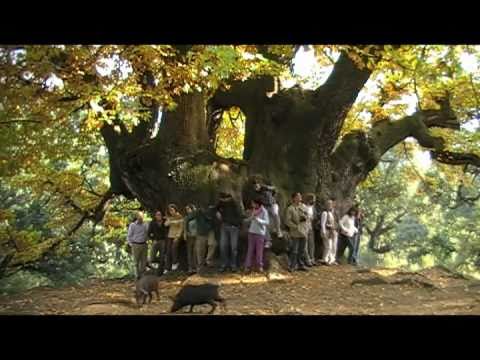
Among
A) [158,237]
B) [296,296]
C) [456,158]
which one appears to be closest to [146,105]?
[158,237]

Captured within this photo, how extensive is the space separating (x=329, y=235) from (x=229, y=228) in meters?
1.45

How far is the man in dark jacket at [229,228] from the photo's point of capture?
20.9 feet

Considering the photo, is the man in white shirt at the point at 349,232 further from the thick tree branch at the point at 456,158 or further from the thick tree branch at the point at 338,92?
the thick tree branch at the point at 456,158

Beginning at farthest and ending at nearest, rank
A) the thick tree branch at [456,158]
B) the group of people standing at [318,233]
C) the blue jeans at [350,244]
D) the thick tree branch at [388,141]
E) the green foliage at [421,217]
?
the green foliage at [421,217] < the thick tree branch at [456,158] < the thick tree branch at [388,141] < the blue jeans at [350,244] < the group of people standing at [318,233]

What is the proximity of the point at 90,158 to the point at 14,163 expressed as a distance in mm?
2740

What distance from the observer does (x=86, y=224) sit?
38.7 feet

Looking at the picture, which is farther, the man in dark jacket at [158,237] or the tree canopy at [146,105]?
the man in dark jacket at [158,237]

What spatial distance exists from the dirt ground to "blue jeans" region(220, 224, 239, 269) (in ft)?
0.56

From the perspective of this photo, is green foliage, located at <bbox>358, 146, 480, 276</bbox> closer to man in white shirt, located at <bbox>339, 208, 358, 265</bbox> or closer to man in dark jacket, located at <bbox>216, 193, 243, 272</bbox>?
man in white shirt, located at <bbox>339, 208, 358, 265</bbox>

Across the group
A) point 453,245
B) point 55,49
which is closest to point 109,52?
point 55,49

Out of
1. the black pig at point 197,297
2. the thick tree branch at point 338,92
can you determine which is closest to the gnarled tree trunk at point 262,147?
the thick tree branch at point 338,92

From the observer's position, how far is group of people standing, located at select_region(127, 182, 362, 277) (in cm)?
637

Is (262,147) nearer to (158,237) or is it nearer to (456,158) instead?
(158,237)

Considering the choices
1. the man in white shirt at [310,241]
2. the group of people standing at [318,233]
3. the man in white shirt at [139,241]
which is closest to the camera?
the man in white shirt at [139,241]
